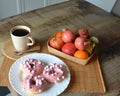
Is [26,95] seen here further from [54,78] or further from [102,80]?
[102,80]

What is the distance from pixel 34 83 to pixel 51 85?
0.07 meters

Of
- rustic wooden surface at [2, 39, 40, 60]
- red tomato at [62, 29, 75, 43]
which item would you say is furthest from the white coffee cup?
red tomato at [62, 29, 75, 43]

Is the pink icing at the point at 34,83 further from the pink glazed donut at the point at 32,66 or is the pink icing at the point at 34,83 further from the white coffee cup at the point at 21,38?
the white coffee cup at the point at 21,38

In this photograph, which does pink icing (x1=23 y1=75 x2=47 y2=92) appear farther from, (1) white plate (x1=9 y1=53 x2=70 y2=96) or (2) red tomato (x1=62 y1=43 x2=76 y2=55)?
(2) red tomato (x1=62 y1=43 x2=76 y2=55)

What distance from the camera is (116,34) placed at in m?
1.18

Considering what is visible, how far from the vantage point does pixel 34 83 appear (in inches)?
30.8

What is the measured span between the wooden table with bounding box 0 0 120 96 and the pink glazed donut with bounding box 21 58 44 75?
8 centimetres

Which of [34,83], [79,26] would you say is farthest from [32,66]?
[79,26]

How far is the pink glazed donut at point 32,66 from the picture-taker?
2.70 feet

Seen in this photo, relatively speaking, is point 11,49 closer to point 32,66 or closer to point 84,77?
point 32,66

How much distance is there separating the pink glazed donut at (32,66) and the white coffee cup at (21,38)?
0.11 metres

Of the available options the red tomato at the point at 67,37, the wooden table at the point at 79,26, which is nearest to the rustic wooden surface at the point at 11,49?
the wooden table at the point at 79,26

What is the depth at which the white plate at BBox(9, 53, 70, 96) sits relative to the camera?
788mm

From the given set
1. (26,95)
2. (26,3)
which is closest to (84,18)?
(26,95)
